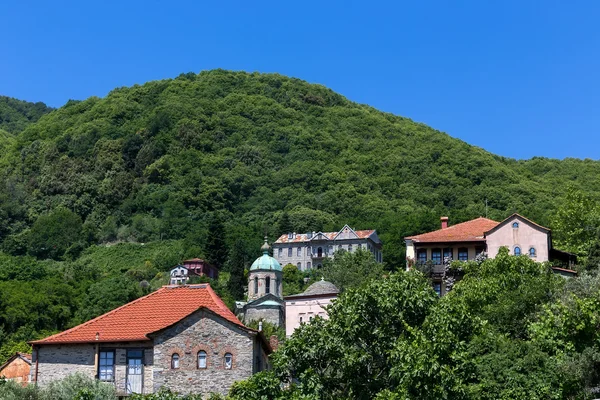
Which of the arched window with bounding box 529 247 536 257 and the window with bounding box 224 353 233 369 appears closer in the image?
the window with bounding box 224 353 233 369

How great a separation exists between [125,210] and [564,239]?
117 metres

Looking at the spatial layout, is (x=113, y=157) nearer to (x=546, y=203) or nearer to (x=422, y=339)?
(x=546, y=203)

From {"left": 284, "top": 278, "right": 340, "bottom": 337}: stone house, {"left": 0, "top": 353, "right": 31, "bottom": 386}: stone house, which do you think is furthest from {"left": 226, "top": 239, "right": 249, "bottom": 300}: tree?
{"left": 0, "top": 353, "right": 31, "bottom": 386}: stone house

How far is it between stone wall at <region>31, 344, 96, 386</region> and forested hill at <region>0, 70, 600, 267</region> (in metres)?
96.6

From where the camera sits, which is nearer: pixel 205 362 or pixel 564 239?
pixel 205 362

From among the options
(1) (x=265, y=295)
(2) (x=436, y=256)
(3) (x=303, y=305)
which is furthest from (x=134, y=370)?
(1) (x=265, y=295)

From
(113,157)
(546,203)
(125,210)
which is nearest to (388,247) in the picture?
(546,203)

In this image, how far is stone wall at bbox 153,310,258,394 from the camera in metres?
36.4

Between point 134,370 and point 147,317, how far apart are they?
8.40 ft

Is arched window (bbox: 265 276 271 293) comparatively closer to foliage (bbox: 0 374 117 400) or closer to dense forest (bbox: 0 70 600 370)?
dense forest (bbox: 0 70 600 370)

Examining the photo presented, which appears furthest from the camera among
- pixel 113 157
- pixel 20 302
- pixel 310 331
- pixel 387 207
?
pixel 113 157

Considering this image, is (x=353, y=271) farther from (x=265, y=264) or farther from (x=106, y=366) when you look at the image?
(x=106, y=366)

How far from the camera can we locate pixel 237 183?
6988 inches

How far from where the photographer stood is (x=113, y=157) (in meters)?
186
